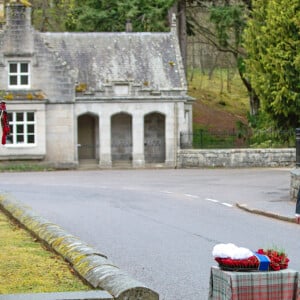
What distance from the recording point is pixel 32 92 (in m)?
46.6

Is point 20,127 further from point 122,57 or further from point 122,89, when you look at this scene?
point 122,57

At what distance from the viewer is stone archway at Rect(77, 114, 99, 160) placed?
1929 inches

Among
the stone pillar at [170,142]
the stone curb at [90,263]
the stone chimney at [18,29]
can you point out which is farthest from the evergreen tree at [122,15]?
the stone curb at [90,263]

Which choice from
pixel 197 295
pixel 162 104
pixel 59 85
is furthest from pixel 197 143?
pixel 197 295

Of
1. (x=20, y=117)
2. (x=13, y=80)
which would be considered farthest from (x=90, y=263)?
(x=13, y=80)

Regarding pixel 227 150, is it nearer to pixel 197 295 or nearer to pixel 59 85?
pixel 59 85

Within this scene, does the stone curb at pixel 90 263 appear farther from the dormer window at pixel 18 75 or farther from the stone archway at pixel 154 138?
the stone archway at pixel 154 138

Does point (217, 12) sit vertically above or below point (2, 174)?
above

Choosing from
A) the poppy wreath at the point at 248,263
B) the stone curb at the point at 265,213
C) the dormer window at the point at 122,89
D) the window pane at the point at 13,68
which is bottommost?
Answer: the stone curb at the point at 265,213

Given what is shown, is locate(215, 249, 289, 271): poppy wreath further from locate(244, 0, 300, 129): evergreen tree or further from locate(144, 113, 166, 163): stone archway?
locate(144, 113, 166, 163): stone archway

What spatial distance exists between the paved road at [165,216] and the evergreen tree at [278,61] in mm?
4922

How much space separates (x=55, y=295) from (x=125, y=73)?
4025cm

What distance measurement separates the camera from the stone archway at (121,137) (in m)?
48.5

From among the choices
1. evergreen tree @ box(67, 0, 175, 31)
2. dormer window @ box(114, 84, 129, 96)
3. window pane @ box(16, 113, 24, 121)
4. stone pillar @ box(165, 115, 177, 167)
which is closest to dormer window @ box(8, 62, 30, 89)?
window pane @ box(16, 113, 24, 121)
